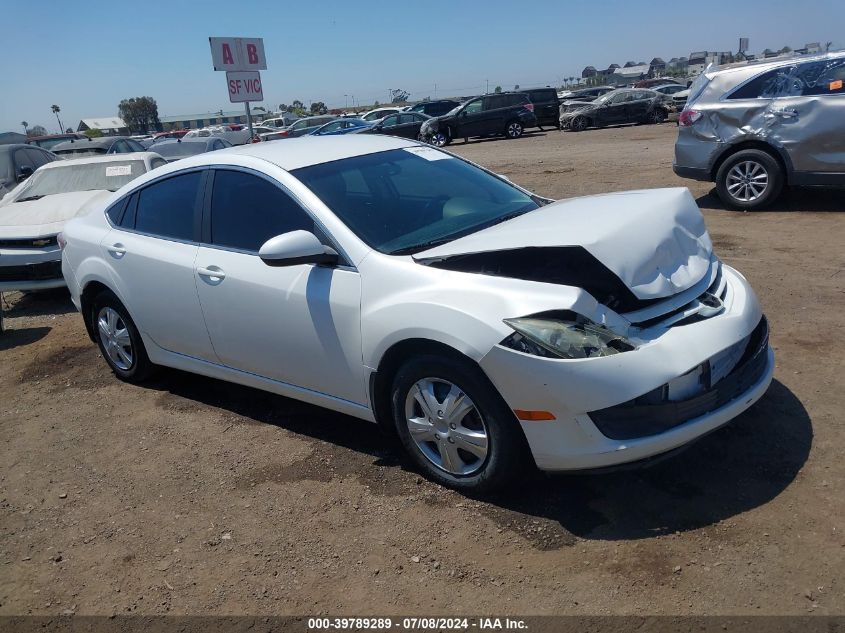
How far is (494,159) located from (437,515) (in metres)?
17.1

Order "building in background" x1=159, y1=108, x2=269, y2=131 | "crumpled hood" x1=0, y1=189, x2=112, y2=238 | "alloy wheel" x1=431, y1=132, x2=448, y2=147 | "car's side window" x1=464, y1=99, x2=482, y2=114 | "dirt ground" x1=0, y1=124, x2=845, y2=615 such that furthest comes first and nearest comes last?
"building in background" x1=159, y1=108, x2=269, y2=131 → "car's side window" x1=464, y1=99, x2=482, y2=114 → "alloy wheel" x1=431, y1=132, x2=448, y2=147 → "crumpled hood" x1=0, y1=189, x2=112, y2=238 → "dirt ground" x1=0, y1=124, x2=845, y2=615

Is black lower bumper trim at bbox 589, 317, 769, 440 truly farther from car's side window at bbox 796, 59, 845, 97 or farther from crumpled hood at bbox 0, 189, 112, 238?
crumpled hood at bbox 0, 189, 112, 238

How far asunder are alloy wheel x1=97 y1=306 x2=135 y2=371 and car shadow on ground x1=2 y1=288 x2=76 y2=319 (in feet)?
9.99

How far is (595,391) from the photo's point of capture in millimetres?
2926

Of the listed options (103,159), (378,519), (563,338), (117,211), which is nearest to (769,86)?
(563,338)

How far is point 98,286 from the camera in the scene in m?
5.30

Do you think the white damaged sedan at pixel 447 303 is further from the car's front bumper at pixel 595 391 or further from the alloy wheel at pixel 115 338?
the alloy wheel at pixel 115 338

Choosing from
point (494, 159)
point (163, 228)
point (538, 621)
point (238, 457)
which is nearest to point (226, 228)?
point (163, 228)

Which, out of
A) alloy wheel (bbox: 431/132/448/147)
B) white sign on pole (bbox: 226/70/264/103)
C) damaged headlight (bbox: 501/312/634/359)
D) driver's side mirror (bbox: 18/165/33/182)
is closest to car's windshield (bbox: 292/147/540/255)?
damaged headlight (bbox: 501/312/634/359)

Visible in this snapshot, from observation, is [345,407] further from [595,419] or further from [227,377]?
[595,419]

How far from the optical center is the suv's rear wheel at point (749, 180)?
28.3 feet

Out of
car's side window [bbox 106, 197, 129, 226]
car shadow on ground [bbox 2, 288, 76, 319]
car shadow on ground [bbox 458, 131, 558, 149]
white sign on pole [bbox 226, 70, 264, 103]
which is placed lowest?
car shadow on ground [bbox 458, 131, 558, 149]

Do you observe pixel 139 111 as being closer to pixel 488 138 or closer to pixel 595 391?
pixel 488 138

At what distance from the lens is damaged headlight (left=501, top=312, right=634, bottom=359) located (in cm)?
298
